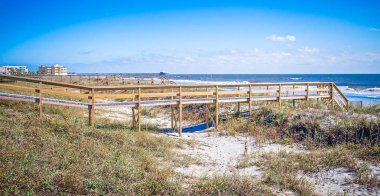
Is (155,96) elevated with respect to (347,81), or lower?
lower

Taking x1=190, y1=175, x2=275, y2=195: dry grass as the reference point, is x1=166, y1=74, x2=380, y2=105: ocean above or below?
above

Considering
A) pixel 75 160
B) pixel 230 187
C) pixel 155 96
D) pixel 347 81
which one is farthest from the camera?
pixel 347 81

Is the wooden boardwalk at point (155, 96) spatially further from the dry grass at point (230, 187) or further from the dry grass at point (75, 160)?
the dry grass at point (230, 187)

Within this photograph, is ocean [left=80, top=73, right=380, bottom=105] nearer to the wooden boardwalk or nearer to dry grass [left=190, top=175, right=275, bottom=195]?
the wooden boardwalk

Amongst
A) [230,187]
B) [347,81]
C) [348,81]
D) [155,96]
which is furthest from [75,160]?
[348,81]

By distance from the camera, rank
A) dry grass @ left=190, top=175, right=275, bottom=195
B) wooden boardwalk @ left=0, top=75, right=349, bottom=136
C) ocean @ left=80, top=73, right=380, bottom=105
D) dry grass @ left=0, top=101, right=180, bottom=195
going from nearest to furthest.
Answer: dry grass @ left=0, top=101, right=180, bottom=195 < dry grass @ left=190, top=175, right=275, bottom=195 < wooden boardwalk @ left=0, top=75, right=349, bottom=136 < ocean @ left=80, top=73, right=380, bottom=105

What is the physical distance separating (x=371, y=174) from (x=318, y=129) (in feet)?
14.7

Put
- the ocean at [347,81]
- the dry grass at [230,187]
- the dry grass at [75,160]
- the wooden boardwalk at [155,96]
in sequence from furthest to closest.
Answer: the ocean at [347,81], the wooden boardwalk at [155,96], the dry grass at [230,187], the dry grass at [75,160]

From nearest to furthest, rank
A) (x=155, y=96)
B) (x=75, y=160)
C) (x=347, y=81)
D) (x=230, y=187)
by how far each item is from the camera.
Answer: (x=230, y=187), (x=75, y=160), (x=155, y=96), (x=347, y=81)

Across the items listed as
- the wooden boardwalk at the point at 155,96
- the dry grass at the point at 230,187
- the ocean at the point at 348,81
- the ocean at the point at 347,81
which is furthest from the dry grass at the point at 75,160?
the ocean at the point at 348,81

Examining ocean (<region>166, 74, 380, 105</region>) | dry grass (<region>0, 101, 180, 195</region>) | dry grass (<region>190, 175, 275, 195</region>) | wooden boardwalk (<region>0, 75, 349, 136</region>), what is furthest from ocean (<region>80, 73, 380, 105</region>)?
dry grass (<region>0, 101, 180, 195</region>)

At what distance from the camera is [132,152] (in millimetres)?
7828

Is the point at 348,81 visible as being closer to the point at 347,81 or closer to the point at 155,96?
the point at 347,81

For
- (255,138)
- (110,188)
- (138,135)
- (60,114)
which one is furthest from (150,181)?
(60,114)
